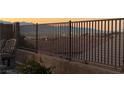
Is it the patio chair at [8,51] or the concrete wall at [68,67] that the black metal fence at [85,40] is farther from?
the patio chair at [8,51]

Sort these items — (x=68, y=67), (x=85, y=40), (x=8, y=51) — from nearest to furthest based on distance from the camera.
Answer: (x=85, y=40) → (x=68, y=67) → (x=8, y=51)

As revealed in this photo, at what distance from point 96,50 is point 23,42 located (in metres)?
6.94

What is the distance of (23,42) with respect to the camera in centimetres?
1547

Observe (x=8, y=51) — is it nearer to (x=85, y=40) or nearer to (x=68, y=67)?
(x=68, y=67)

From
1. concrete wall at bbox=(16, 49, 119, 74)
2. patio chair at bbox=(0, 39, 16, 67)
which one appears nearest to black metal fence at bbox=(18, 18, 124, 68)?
concrete wall at bbox=(16, 49, 119, 74)

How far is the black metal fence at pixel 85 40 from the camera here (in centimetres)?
795

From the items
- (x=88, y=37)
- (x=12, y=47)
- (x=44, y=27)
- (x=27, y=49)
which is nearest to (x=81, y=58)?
(x=88, y=37)

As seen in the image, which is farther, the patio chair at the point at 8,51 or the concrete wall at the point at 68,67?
the patio chair at the point at 8,51

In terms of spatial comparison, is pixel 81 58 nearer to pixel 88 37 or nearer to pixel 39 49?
pixel 88 37

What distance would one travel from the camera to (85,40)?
372 inches

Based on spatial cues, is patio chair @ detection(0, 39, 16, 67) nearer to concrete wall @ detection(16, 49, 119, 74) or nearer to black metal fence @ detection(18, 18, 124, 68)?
black metal fence @ detection(18, 18, 124, 68)

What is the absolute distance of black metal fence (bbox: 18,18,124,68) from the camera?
26.1 feet

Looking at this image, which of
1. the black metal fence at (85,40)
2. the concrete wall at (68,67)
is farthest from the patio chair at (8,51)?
the concrete wall at (68,67)

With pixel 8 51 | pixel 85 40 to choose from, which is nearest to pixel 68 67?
pixel 85 40
